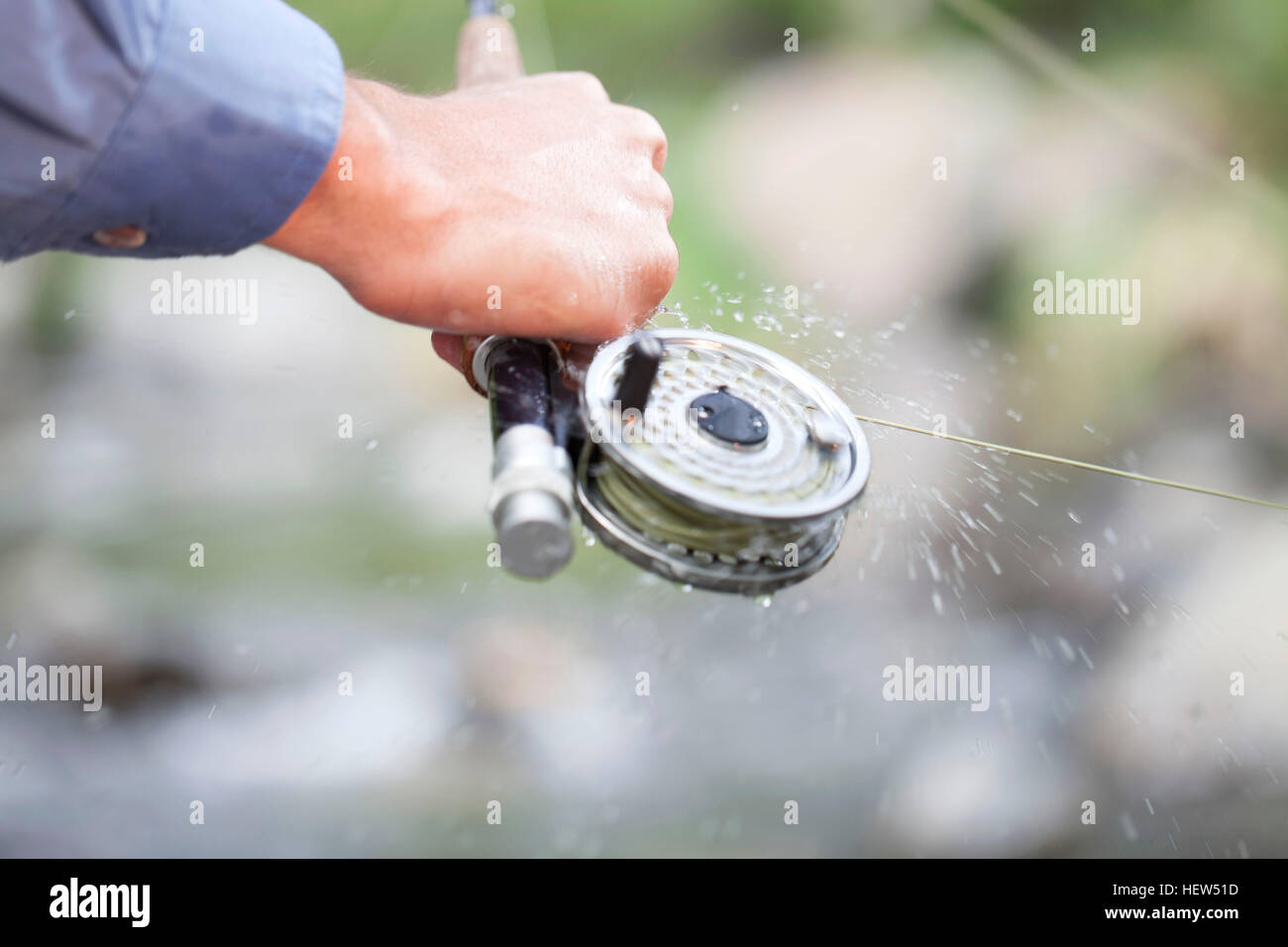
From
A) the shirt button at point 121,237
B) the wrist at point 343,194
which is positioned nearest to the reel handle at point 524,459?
the wrist at point 343,194

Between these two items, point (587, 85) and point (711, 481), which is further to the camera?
point (587, 85)

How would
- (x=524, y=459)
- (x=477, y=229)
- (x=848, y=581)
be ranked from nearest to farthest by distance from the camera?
(x=524, y=459) → (x=477, y=229) → (x=848, y=581)

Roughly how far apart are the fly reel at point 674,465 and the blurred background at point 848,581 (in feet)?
1.49

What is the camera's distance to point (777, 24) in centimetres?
169

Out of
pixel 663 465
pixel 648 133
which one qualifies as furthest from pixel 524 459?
pixel 648 133

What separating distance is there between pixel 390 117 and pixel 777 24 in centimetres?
115

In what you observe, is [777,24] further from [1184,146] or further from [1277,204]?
[1277,204]

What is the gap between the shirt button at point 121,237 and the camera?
61 centimetres

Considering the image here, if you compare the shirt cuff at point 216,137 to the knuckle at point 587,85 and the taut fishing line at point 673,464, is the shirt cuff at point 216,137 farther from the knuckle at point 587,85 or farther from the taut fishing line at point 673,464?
the knuckle at point 587,85

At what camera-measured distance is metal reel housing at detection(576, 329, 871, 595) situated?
24.3 inches

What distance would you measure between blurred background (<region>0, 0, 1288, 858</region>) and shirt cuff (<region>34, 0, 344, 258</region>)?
573 millimetres

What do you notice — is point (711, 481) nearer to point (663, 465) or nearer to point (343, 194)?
point (663, 465)

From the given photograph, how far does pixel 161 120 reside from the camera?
56 centimetres

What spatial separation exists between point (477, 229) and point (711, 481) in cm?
23
